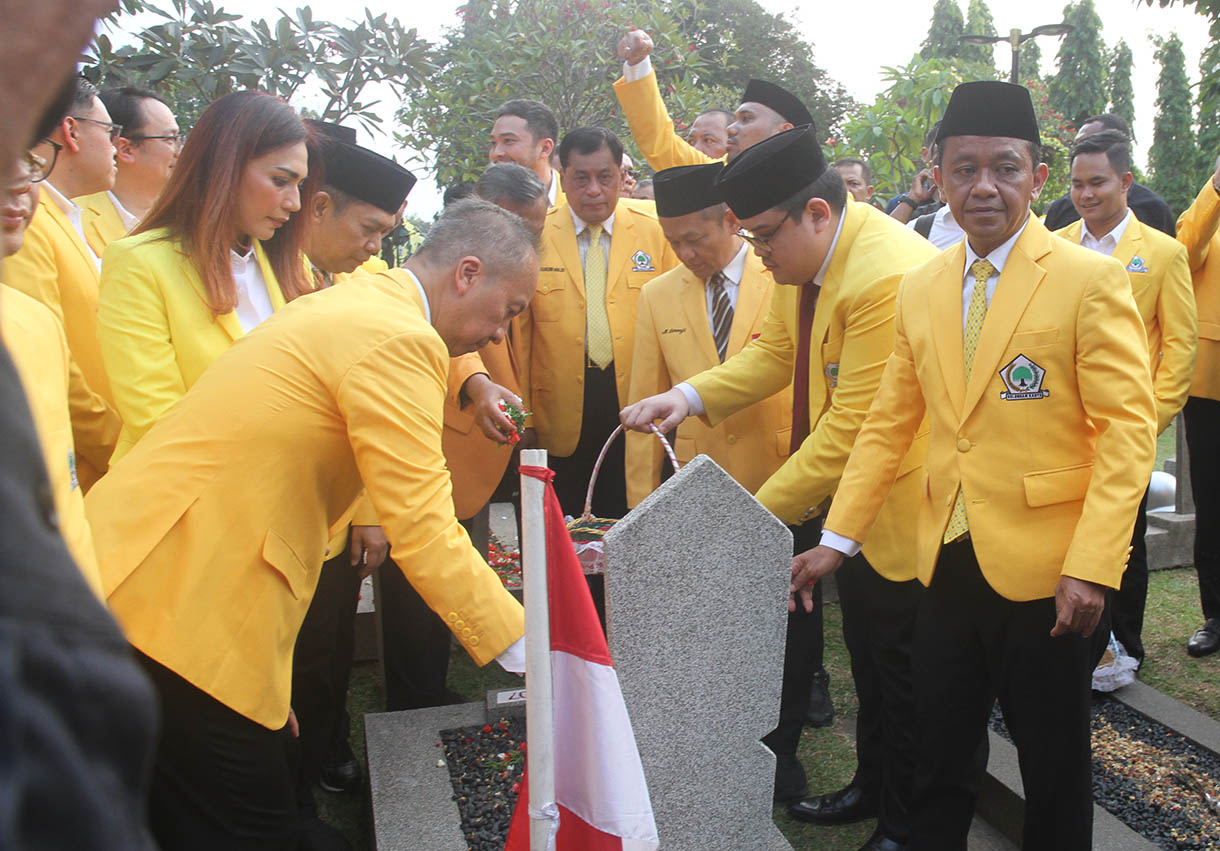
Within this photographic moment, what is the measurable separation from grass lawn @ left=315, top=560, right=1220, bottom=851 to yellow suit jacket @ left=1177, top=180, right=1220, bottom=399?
133cm

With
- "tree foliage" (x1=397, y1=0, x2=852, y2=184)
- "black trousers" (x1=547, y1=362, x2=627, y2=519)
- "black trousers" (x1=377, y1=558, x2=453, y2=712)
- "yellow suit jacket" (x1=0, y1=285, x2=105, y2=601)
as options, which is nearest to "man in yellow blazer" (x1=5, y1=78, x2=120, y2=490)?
"black trousers" (x1=377, y1=558, x2=453, y2=712)

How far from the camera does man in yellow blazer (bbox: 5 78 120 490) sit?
312cm

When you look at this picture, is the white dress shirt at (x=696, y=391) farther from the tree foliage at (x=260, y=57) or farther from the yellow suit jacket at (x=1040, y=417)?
the tree foliage at (x=260, y=57)

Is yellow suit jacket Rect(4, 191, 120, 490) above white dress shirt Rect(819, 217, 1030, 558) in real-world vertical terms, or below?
below

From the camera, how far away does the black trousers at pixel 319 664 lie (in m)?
3.63

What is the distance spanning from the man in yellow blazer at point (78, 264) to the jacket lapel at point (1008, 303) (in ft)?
8.38

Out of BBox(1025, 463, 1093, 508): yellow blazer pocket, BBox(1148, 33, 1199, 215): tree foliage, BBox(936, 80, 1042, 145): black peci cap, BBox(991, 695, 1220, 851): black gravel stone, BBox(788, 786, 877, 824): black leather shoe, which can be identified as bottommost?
BBox(788, 786, 877, 824): black leather shoe

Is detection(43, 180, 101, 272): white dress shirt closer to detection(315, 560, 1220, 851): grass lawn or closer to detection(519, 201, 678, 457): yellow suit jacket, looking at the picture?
detection(519, 201, 678, 457): yellow suit jacket

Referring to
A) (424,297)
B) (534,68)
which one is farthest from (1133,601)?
(534,68)

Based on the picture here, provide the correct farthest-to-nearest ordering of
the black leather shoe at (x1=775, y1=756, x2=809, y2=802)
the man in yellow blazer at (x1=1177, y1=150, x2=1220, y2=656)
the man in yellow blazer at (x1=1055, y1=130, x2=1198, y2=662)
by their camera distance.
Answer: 1. the man in yellow blazer at (x1=1177, y1=150, x2=1220, y2=656)
2. the man in yellow blazer at (x1=1055, y1=130, x2=1198, y2=662)
3. the black leather shoe at (x1=775, y1=756, x2=809, y2=802)

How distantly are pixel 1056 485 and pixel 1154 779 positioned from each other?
190 cm

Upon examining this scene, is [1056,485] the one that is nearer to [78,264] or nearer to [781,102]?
[781,102]

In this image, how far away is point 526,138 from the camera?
208 inches

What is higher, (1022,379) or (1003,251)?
(1003,251)
